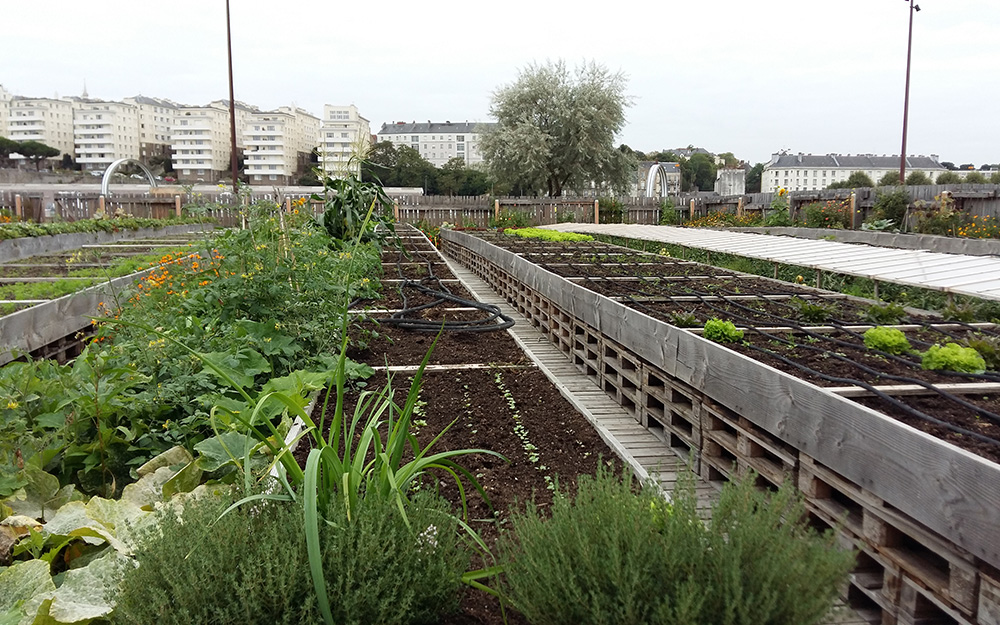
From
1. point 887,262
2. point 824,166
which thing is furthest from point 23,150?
point 824,166

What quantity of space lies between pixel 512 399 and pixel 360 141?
14.4 feet

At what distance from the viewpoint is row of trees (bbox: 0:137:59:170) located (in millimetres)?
84050

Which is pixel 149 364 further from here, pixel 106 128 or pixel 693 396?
pixel 106 128

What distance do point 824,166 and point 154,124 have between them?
388 ft

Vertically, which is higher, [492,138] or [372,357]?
[492,138]

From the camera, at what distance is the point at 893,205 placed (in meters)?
14.5

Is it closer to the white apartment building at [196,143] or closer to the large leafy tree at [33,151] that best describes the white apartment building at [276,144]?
the white apartment building at [196,143]

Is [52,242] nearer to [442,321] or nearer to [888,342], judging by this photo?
[442,321]

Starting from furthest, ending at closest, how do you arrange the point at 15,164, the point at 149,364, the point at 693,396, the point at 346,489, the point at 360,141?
the point at 15,164 → the point at 360,141 → the point at 693,396 → the point at 149,364 → the point at 346,489

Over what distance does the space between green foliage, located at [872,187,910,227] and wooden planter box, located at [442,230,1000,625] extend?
506 inches

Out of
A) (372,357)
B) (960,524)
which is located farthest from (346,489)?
(372,357)

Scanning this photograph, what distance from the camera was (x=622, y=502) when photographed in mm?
1561

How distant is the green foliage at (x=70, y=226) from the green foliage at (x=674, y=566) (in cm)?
765

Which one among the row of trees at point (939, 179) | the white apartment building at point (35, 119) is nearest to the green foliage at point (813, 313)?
the row of trees at point (939, 179)
